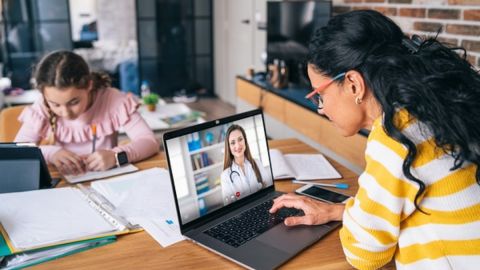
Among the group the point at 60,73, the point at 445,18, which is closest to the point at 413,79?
the point at 60,73

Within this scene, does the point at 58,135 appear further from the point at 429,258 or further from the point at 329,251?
the point at 429,258

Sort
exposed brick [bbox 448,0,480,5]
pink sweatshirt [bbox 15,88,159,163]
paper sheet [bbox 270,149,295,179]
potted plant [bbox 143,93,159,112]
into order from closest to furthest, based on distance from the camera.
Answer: paper sheet [bbox 270,149,295,179]
pink sweatshirt [bbox 15,88,159,163]
exposed brick [bbox 448,0,480,5]
potted plant [bbox 143,93,159,112]

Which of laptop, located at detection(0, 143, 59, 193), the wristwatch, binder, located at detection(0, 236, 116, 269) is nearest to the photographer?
binder, located at detection(0, 236, 116, 269)

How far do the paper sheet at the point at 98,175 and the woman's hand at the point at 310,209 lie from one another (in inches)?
23.5

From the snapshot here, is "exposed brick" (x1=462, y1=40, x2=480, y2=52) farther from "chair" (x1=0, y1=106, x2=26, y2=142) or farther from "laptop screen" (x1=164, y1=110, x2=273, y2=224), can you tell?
"chair" (x1=0, y1=106, x2=26, y2=142)

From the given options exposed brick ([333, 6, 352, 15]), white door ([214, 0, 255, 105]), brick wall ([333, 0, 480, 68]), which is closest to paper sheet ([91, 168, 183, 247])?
brick wall ([333, 0, 480, 68])

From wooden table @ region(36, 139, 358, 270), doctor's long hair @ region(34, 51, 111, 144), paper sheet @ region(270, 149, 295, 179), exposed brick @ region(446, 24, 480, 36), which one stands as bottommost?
wooden table @ region(36, 139, 358, 270)

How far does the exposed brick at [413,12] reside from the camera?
2.44m

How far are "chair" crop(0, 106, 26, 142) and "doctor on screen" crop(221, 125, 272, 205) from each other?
116cm

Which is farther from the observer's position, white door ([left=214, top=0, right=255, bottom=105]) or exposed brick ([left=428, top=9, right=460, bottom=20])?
white door ([left=214, top=0, right=255, bottom=105])

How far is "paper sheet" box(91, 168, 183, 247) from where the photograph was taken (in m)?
1.13

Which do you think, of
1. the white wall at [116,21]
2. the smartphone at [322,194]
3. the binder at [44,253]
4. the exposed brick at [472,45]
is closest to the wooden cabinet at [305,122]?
the exposed brick at [472,45]

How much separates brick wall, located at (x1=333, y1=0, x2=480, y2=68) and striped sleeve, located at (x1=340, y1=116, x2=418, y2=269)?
4.89 feet

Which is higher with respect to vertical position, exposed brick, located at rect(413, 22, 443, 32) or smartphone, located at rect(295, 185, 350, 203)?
exposed brick, located at rect(413, 22, 443, 32)
